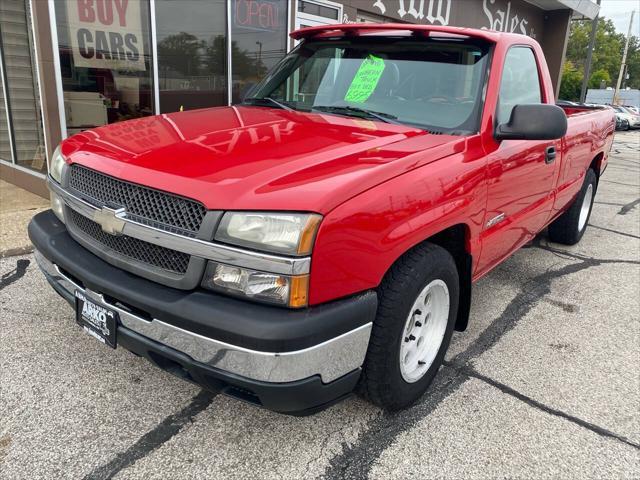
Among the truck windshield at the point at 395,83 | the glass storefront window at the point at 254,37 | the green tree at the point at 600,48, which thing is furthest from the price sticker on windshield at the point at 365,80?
the green tree at the point at 600,48

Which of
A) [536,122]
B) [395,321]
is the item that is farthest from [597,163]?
[395,321]

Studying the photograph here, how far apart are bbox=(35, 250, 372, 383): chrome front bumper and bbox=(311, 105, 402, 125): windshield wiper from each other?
1.35 meters

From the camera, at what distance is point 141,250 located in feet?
7.16

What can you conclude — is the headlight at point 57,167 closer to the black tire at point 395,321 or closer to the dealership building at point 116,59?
the black tire at point 395,321

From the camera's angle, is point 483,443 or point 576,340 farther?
point 576,340

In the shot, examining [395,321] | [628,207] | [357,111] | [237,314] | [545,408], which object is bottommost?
[628,207]

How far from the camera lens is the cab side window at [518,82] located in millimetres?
3121

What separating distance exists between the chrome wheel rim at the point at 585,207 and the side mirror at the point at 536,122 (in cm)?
294

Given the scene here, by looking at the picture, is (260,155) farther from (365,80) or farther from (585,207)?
(585,207)

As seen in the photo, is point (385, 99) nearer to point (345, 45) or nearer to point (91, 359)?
point (345, 45)

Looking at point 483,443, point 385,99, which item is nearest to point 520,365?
point 483,443

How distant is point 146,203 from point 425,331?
1.51 m

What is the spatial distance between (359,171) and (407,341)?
A: 94 centimetres

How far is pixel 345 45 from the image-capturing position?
3471 mm
